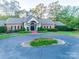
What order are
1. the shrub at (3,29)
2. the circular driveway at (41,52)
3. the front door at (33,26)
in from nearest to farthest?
the circular driveway at (41,52), the shrub at (3,29), the front door at (33,26)

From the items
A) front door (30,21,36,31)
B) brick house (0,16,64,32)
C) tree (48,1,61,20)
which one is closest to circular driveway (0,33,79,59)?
brick house (0,16,64,32)

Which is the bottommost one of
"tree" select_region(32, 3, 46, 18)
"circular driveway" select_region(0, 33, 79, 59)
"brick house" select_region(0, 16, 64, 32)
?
"circular driveway" select_region(0, 33, 79, 59)

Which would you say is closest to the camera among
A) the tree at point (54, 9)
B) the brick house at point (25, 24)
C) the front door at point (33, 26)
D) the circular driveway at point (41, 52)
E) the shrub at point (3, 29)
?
the circular driveway at point (41, 52)

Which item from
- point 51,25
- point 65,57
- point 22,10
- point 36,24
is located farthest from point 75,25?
point 65,57

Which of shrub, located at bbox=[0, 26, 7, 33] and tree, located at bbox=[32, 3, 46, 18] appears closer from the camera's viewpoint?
shrub, located at bbox=[0, 26, 7, 33]

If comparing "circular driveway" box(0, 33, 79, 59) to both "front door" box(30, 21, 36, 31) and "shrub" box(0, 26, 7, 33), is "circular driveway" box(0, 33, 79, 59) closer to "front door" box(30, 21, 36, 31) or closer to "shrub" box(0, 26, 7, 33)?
"shrub" box(0, 26, 7, 33)

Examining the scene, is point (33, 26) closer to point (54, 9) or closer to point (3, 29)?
point (3, 29)

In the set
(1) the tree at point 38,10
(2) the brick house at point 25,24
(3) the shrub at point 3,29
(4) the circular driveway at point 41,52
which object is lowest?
(4) the circular driveway at point 41,52

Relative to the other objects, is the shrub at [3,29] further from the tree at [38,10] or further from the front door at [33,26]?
the tree at [38,10]

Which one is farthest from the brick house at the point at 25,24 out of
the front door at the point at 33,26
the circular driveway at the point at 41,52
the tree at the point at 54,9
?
the circular driveway at the point at 41,52

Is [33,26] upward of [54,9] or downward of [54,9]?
downward

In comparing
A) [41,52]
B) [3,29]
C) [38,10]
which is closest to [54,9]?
[38,10]

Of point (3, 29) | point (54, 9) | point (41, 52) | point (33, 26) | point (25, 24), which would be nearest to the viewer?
point (41, 52)

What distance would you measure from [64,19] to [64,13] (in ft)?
11.2
